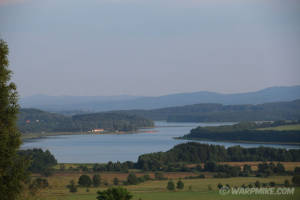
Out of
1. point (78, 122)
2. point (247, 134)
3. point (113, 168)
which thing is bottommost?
point (113, 168)

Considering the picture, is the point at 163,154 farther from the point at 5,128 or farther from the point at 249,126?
the point at 249,126

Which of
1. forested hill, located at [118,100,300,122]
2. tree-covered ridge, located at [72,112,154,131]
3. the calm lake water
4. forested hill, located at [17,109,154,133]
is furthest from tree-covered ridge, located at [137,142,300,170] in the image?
tree-covered ridge, located at [72,112,154,131]

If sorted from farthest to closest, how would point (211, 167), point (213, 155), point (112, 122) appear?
point (112, 122), point (213, 155), point (211, 167)

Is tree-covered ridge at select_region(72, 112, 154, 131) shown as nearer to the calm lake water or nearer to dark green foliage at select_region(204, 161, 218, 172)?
the calm lake water

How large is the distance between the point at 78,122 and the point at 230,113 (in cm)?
3391

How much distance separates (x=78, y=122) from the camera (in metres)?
98.4

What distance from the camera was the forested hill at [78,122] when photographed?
91.9 meters

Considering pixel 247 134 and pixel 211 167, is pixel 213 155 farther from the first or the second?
pixel 247 134

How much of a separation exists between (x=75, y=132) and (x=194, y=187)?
71825 mm

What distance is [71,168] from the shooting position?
3133 cm

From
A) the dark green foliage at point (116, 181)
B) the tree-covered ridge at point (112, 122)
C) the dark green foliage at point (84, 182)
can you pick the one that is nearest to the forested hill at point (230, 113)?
the tree-covered ridge at point (112, 122)

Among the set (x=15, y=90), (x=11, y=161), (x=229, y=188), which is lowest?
(x=229, y=188)

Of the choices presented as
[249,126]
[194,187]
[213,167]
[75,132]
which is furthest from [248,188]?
[75,132]

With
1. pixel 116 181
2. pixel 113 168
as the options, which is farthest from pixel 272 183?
pixel 113 168
